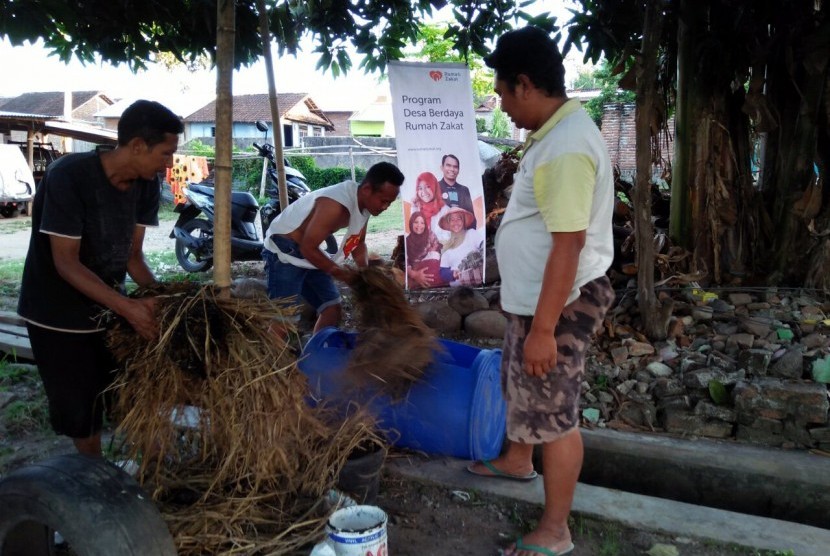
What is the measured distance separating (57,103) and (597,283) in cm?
4338

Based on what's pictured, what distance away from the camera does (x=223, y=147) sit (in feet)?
7.59

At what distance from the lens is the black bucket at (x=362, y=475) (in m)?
2.62

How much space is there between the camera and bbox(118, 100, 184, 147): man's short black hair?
2.29 m

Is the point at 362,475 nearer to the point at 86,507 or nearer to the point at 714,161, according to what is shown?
the point at 86,507

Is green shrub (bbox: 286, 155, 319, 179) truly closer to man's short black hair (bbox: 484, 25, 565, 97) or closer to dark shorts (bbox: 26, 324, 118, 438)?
dark shorts (bbox: 26, 324, 118, 438)

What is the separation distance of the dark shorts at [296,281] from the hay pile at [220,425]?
5.39 ft

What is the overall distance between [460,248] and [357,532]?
13.8 ft

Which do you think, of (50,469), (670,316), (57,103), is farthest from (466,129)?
(57,103)

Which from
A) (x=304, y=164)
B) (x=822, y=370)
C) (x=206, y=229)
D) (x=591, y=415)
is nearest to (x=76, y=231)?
(x=591, y=415)

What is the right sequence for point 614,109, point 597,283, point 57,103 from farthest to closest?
point 57,103, point 614,109, point 597,283

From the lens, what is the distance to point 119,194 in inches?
96.4

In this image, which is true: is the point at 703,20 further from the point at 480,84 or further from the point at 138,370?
the point at 480,84

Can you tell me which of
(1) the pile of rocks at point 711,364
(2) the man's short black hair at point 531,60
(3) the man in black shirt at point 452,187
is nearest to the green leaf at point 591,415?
(1) the pile of rocks at point 711,364

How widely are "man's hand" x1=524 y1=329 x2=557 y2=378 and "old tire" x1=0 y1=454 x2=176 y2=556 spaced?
1210 millimetres
